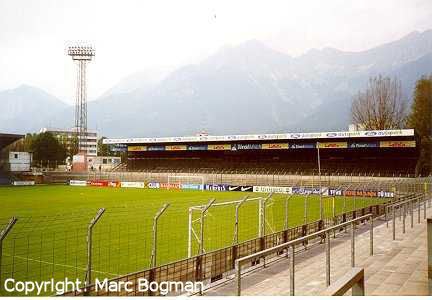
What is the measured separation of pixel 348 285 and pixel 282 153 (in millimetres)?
45273

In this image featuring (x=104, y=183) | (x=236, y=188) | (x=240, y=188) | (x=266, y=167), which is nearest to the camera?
(x=240, y=188)

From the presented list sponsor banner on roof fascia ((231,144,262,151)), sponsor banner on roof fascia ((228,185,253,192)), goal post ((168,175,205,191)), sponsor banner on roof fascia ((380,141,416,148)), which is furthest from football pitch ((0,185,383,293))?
sponsor banner on roof fascia ((231,144,262,151))

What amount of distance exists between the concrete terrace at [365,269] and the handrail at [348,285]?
2096 millimetres

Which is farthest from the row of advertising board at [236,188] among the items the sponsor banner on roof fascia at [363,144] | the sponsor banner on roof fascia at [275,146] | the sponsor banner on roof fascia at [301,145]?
the sponsor banner on roof fascia at [363,144]

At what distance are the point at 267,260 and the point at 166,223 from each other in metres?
7.80

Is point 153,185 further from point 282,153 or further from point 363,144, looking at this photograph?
point 363,144

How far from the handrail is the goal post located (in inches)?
1346

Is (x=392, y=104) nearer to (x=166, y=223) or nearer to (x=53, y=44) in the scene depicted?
(x=166, y=223)

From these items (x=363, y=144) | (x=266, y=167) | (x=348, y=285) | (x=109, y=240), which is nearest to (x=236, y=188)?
(x=266, y=167)

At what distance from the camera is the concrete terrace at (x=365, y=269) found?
5812 mm

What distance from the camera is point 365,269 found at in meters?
6.93

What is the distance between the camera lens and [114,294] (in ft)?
15.1

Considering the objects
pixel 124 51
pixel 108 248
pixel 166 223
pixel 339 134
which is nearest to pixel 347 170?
pixel 339 134

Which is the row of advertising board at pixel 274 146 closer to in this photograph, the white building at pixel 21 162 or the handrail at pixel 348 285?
the white building at pixel 21 162
